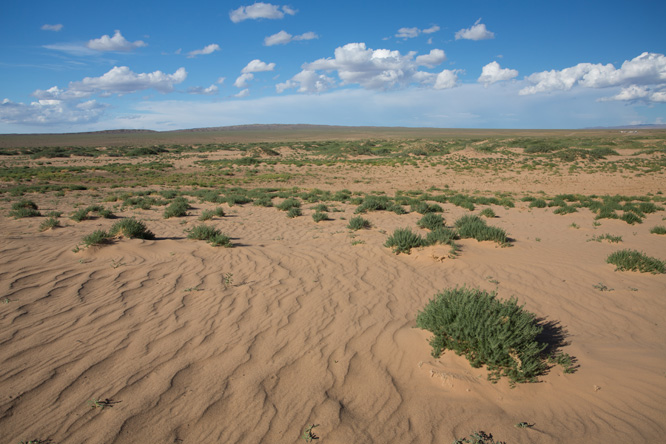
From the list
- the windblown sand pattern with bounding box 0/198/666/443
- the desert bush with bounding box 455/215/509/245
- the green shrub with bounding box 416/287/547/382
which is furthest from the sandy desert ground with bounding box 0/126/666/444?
the desert bush with bounding box 455/215/509/245

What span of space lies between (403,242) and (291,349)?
447 cm

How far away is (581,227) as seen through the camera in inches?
480

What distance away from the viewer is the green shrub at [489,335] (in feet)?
11.7

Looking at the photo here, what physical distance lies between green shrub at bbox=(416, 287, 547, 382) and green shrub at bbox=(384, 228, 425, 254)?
3838 millimetres

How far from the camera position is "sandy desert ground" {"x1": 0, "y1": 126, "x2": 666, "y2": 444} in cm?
311

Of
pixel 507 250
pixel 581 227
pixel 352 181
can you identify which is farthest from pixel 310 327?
pixel 352 181

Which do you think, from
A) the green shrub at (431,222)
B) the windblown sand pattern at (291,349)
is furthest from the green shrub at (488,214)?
the windblown sand pattern at (291,349)

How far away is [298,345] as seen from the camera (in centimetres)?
→ 436

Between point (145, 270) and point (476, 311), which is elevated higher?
point (476, 311)

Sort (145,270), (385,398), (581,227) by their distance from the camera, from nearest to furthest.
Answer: (385,398)
(145,270)
(581,227)

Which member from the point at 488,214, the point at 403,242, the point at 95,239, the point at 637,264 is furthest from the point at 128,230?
the point at 488,214

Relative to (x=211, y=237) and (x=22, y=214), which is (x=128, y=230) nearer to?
(x=211, y=237)

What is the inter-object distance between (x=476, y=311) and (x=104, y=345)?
14.2 feet

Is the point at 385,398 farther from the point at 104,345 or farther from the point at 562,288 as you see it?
the point at 562,288
